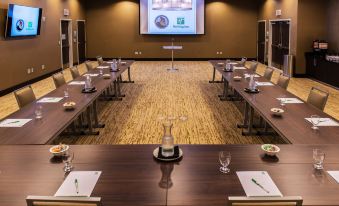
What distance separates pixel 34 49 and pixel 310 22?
8.16 meters

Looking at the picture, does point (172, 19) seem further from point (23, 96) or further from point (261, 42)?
point (23, 96)

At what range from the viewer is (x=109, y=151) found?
2900 mm

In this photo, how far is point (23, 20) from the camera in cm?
980

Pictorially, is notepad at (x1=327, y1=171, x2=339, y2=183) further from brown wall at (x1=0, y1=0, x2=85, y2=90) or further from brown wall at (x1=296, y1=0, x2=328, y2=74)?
brown wall at (x1=296, y1=0, x2=328, y2=74)

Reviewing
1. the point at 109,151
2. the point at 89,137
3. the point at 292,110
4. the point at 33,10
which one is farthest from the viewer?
the point at 33,10

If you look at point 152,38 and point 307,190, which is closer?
point 307,190

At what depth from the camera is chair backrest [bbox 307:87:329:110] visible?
4.57m

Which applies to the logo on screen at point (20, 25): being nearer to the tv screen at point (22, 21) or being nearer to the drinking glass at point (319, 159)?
the tv screen at point (22, 21)

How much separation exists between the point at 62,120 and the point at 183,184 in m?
2.09

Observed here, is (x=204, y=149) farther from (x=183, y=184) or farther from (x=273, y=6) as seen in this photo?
(x=273, y=6)

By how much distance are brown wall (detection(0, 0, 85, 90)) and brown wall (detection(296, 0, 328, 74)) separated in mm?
7790

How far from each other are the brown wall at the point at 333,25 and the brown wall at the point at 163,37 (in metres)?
6.52

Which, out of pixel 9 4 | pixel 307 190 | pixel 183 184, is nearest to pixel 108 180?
pixel 183 184

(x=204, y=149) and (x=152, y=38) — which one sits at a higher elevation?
(x=152, y=38)
